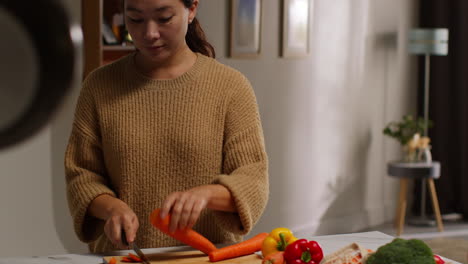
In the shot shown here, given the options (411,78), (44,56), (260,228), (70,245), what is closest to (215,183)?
(44,56)

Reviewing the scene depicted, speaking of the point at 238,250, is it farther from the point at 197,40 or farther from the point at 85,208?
the point at 197,40

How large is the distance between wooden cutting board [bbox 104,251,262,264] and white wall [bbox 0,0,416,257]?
2197 mm

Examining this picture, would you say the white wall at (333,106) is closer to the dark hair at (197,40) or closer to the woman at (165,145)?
the dark hair at (197,40)

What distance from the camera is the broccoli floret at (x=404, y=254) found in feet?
3.59

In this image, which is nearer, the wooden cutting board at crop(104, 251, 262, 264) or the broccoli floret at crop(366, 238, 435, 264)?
the broccoli floret at crop(366, 238, 435, 264)

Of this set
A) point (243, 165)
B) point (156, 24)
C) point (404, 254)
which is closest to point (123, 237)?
point (243, 165)

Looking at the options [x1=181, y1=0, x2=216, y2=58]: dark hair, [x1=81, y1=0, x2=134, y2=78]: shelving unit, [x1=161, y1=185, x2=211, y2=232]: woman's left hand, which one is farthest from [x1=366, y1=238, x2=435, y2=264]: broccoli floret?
[x1=81, y1=0, x2=134, y2=78]: shelving unit

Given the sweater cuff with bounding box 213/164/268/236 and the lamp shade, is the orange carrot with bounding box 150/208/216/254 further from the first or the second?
the lamp shade

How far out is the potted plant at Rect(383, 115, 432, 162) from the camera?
18.2ft

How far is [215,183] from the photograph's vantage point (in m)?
1.44

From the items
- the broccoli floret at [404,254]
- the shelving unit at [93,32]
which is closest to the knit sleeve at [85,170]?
the broccoli floret at [404,254]

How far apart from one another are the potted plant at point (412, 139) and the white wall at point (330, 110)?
349 millimetres

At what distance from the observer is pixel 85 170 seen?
59.0 inches

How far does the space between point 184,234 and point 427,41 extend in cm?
470
